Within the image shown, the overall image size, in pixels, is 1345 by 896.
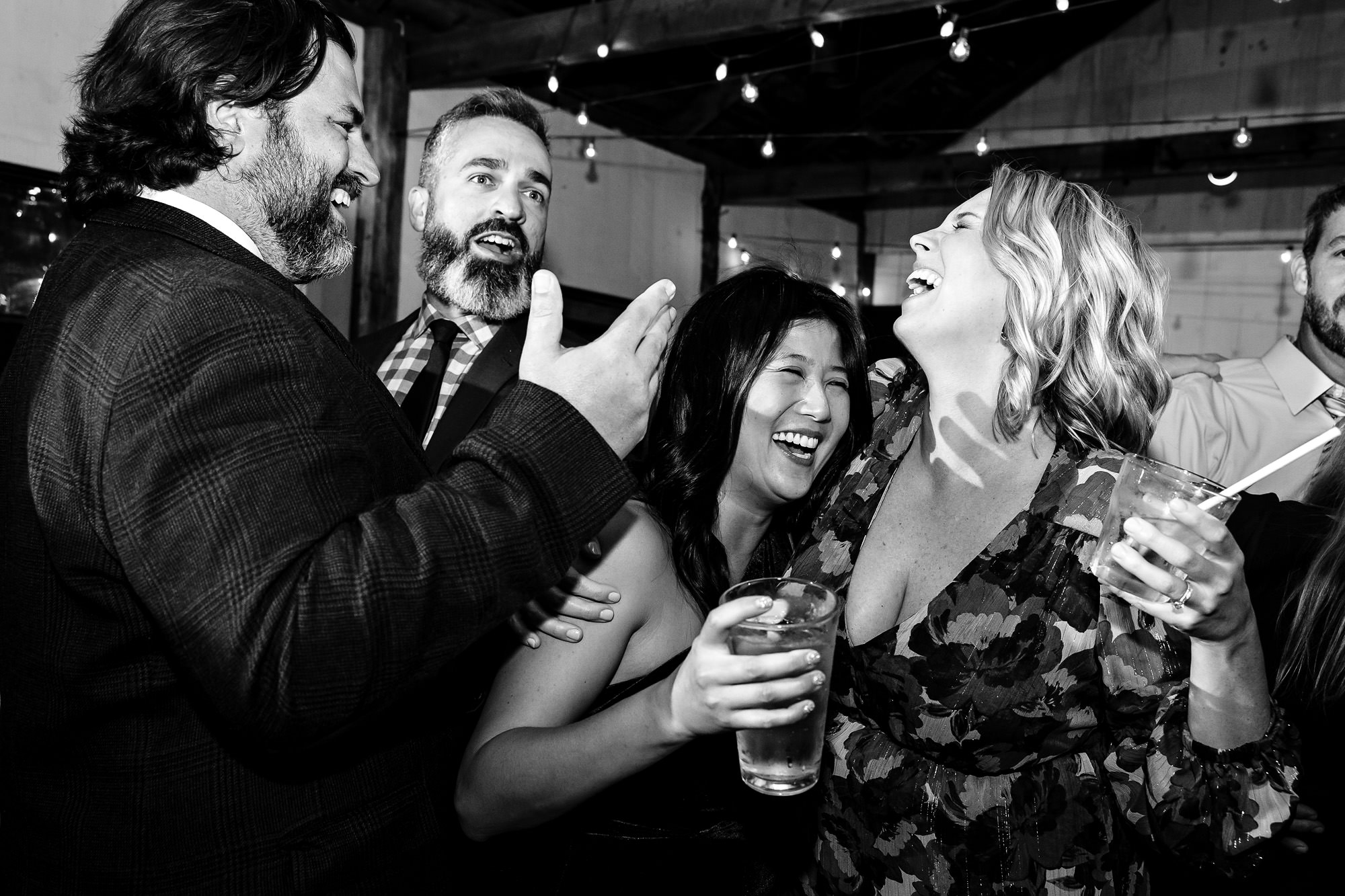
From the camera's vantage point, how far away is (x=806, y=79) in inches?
339

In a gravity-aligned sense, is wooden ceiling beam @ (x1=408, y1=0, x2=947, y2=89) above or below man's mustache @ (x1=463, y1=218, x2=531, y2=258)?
above

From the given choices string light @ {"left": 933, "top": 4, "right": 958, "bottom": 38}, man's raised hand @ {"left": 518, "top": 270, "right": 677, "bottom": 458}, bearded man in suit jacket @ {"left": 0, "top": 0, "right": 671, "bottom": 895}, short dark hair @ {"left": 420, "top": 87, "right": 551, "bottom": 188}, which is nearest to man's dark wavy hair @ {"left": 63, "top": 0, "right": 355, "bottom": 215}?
bearded man in suit jacket @ {"left": 0, "top": 0, "right": 671, "bottom": 895}

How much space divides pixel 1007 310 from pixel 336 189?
1087 mm

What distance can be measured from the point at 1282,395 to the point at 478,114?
8.08ft

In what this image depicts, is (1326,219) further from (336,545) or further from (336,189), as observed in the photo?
(336,545)

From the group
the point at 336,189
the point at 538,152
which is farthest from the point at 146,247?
the point at 538,152

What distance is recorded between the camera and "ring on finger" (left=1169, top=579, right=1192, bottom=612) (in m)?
1.16

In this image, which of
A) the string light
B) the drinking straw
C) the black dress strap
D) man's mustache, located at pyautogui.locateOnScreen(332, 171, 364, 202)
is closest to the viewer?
the drinking straw

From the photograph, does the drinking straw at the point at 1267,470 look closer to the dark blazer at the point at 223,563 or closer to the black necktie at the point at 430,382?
the dark blazer at the point at 223,563

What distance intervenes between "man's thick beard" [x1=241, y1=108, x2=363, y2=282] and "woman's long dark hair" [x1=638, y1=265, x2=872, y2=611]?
74cm

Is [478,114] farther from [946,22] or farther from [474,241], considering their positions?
[946,22]

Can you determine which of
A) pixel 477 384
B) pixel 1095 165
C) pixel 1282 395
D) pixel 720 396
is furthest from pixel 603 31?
pixel 720 396

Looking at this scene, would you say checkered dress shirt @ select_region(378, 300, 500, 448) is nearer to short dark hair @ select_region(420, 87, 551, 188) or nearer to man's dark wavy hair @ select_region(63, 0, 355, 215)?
short dark hair @ select_region(420, 87, 551, 188)

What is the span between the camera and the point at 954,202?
10.3 metres
